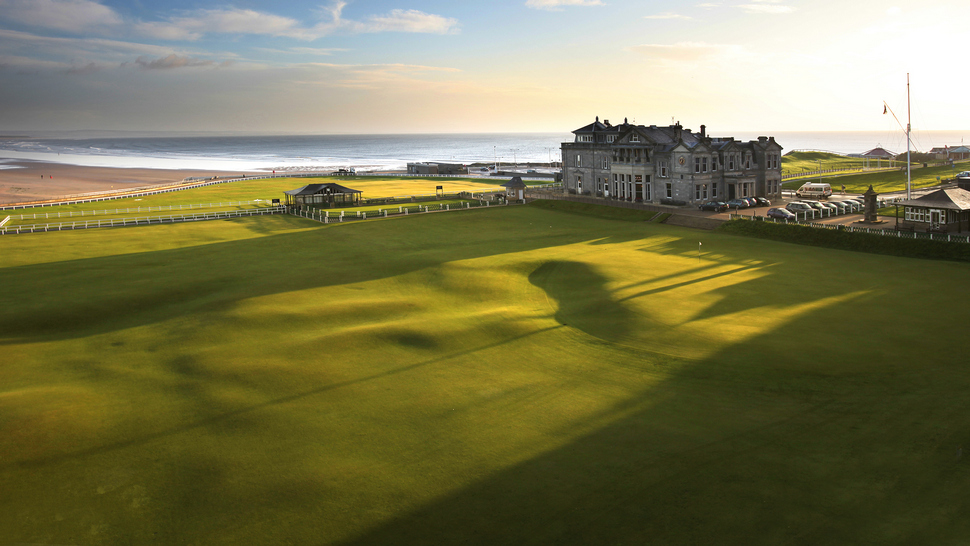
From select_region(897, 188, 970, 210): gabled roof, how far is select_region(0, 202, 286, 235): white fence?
70072 millimetres

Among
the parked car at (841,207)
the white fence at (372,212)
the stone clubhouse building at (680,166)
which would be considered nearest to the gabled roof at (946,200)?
the parked car at (841,207)

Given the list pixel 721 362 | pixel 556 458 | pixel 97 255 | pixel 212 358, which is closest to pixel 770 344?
pixel 721 362

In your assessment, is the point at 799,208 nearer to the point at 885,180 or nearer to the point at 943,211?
the point at 943,211

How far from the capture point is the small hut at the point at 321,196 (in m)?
82.5

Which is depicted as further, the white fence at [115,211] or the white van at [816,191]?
the white fence at [115,211]

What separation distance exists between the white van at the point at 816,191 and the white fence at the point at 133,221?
220 ft

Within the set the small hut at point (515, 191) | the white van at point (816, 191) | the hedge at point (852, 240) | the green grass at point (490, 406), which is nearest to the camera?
the green grass at point (490, 406)

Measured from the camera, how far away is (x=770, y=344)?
27188mm

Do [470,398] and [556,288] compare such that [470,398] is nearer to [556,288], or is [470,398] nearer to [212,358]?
[212,358]

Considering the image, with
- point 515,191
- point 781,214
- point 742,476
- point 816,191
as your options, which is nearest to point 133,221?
point 515,191

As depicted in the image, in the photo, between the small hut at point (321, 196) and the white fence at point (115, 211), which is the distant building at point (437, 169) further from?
the small hut at point (321, 196)

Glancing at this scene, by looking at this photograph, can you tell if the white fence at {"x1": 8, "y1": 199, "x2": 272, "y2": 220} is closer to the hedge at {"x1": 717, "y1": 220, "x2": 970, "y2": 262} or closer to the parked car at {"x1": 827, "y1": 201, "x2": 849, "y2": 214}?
the hedge at {"x1": 717, "y1": 220, "x2": 970, "y2": 262}

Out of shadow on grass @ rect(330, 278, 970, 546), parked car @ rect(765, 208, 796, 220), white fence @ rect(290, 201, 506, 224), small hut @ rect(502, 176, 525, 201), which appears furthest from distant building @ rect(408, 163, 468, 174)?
shadow on grass @ rect(330, 278, 970, 546)

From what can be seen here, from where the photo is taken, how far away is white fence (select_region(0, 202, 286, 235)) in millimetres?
64750
